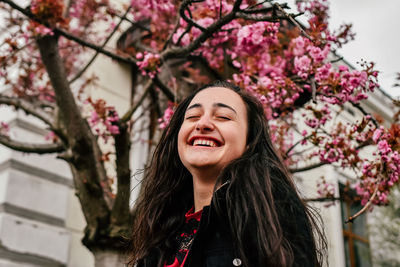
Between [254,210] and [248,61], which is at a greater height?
[248,61]

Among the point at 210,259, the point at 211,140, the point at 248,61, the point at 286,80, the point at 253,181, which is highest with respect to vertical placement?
the point at 248,61

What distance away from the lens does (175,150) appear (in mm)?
2355

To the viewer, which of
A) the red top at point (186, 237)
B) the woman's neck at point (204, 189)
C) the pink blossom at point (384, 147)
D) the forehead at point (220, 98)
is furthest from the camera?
the pink blossom at point (384, 147)

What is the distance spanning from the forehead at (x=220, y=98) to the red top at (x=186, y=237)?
50cm

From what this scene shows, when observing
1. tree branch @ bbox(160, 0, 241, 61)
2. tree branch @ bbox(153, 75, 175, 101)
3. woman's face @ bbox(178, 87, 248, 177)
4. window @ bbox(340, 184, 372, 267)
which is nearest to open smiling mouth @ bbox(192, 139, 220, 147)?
woman's face @ bbox(178, 87, 248, 177)

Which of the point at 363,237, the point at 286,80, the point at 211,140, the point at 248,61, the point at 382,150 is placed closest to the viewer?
the point at 211,140

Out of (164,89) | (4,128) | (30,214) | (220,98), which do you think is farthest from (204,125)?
(4,128)

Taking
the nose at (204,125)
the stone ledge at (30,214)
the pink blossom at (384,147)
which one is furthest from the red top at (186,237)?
the stone ledge at (30,214)

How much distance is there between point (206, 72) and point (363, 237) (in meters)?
4.55

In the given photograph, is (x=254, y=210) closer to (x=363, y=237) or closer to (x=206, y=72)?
(x=206, y=72)

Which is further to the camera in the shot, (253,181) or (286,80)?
(286,80)

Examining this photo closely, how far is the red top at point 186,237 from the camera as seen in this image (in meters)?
1.81

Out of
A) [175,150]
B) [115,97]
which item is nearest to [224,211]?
[175,150]

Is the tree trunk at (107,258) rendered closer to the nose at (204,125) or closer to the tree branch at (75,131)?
the tree branch at (75,131)
